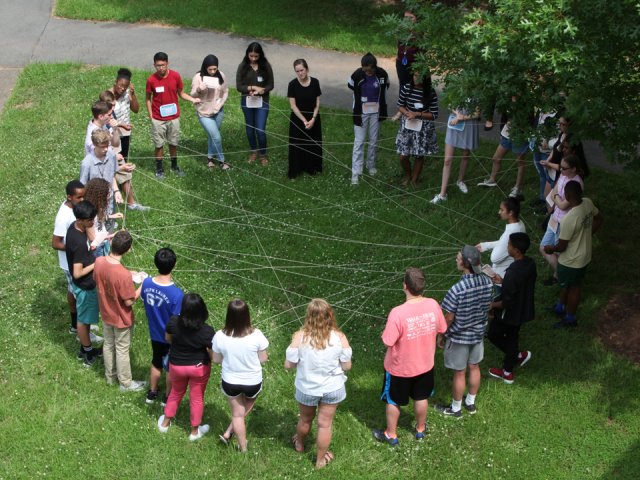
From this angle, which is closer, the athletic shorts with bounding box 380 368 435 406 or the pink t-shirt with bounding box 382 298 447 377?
the pink t-shirt with bounding box 382 298 447 377

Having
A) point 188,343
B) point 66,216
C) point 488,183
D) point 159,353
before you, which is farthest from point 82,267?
point 488,183

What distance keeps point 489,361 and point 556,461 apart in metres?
1.32

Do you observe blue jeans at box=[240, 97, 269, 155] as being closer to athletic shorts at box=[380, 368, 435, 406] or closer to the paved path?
the paved path

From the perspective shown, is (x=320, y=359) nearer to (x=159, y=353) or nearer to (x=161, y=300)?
(x=161, y=300)

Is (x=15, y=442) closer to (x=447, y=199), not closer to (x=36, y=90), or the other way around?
(x=447, y=199)

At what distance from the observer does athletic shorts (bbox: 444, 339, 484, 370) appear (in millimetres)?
6645

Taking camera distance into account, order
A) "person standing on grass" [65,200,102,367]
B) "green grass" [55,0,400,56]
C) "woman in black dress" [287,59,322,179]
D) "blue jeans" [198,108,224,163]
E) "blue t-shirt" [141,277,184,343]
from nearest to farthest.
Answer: "blue t-shirt" [141,277,184,343], "person standing on grass" [65,200,102,367], "woman in black dress" [287,59,322,179], "blue jeans" [198,108,224,163], "green grass" [55,0,400,56]

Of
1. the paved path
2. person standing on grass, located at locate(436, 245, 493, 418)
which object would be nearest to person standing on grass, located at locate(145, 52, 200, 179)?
the paved path

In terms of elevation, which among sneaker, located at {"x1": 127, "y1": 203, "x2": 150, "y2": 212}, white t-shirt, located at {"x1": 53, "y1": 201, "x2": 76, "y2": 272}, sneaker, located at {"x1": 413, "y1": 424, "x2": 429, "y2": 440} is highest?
white t-shirt, located at {"x1": 53, "y1": 201, "x2": 76, "y2": 272}

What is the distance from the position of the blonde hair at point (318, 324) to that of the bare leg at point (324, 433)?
23.8 inches

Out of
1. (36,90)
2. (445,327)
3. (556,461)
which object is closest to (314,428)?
(445,327)

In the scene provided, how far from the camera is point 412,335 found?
20.0ft

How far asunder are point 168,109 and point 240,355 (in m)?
5.50

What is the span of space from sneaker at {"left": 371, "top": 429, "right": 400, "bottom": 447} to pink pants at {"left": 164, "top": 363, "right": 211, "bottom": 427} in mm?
1484
